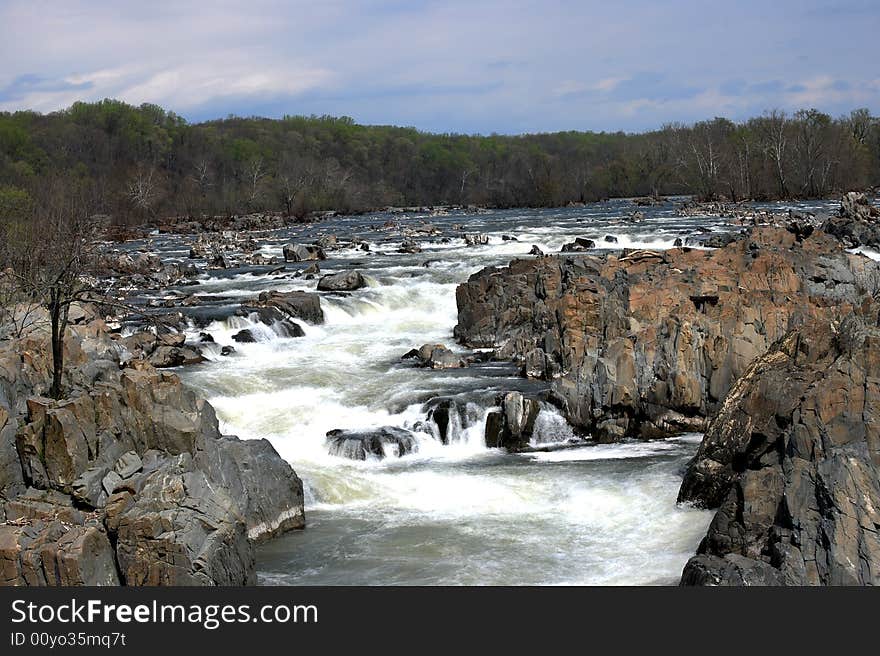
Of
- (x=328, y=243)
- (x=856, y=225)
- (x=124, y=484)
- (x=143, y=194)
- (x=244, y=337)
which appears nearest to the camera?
(x=124, y=484)

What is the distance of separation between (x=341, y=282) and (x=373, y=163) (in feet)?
315

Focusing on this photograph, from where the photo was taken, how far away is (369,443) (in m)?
17.1

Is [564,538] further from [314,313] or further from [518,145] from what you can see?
[518,145]

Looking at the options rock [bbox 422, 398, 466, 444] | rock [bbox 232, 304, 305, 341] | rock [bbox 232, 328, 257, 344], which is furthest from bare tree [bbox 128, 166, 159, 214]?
rock [bbox 422, 398, 466, 444]

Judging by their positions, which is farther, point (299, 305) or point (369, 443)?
point (299, 305)

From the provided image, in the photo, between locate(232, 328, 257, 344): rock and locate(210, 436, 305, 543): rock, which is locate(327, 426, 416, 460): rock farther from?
locate(232, 328, 257, 344): rock

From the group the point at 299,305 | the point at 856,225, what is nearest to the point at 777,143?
the point at 856,225

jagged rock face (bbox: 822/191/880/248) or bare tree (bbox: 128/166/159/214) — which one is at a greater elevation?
bare tree (bbox: 128/166/159/214)

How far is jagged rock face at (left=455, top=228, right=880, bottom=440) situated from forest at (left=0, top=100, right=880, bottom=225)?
4267cm

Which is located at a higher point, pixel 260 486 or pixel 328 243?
pixel 328 243

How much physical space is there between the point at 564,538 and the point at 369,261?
95.3 ft

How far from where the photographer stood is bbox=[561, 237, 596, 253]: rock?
4156 centimetres

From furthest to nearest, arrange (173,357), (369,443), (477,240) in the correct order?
(477,240), (173,357), (369,443)

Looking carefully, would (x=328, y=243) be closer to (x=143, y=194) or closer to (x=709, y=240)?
(x=709, y=240)
